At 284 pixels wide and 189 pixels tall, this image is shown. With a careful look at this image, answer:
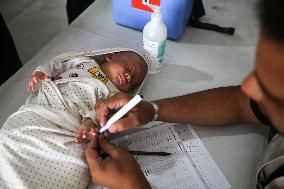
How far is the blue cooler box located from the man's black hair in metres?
0.80

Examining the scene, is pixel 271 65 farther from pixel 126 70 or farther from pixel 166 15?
pixel 166 15

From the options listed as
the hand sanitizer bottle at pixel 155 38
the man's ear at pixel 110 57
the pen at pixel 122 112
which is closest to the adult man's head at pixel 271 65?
the pen at pixel 122 112

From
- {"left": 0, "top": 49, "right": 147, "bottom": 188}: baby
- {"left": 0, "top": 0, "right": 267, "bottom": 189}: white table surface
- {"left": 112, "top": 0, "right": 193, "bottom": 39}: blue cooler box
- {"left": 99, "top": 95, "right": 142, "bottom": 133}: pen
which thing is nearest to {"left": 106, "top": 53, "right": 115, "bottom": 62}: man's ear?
{"left": 0, "top": 49, "right": 147, "bottom": 188}: baby

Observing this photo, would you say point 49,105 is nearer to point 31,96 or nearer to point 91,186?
point 31,96

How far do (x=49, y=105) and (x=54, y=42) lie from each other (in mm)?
409

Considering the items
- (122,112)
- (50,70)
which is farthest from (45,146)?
(50,70)

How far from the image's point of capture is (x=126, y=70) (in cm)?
114

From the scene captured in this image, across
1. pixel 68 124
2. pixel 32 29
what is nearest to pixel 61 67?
pixel 68 124

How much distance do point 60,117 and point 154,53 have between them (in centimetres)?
44

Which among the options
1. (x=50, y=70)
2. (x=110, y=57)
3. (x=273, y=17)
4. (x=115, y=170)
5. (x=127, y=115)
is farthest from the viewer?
(x=110, y=57)

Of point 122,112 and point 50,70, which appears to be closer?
point 122,112

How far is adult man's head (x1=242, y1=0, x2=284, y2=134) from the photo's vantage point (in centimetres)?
45

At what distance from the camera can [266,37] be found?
1.55ft

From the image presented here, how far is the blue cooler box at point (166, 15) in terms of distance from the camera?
1.24 meters
